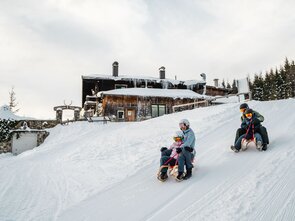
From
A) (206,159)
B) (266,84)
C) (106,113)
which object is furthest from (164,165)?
(266,84)

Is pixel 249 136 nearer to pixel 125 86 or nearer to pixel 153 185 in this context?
pixel 153 185

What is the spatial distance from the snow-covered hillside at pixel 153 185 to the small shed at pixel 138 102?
1946 cm

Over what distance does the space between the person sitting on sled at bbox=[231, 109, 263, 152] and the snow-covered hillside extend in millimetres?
313

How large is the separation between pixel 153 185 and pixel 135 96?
81.7 feet

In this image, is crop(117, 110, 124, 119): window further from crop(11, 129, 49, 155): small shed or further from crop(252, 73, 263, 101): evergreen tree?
crop(252, 73, 263, 101): evergreen tree

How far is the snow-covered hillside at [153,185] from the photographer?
17.3 feet

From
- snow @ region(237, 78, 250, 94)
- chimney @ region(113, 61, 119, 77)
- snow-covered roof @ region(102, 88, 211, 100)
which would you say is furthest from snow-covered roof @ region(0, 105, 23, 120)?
snow @ region(237, 78, 250, 94)

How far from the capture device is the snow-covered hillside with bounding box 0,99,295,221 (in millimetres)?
5270

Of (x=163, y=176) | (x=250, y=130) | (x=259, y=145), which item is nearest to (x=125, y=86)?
(x=250, y=130)

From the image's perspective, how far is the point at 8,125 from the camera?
78.4 feet

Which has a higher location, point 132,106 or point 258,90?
point 258,90

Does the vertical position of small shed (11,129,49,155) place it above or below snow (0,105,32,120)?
below

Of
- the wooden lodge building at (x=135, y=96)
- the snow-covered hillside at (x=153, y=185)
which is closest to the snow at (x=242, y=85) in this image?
the wooden lodge building at (x=135, y=96)

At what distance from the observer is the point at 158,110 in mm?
32906
